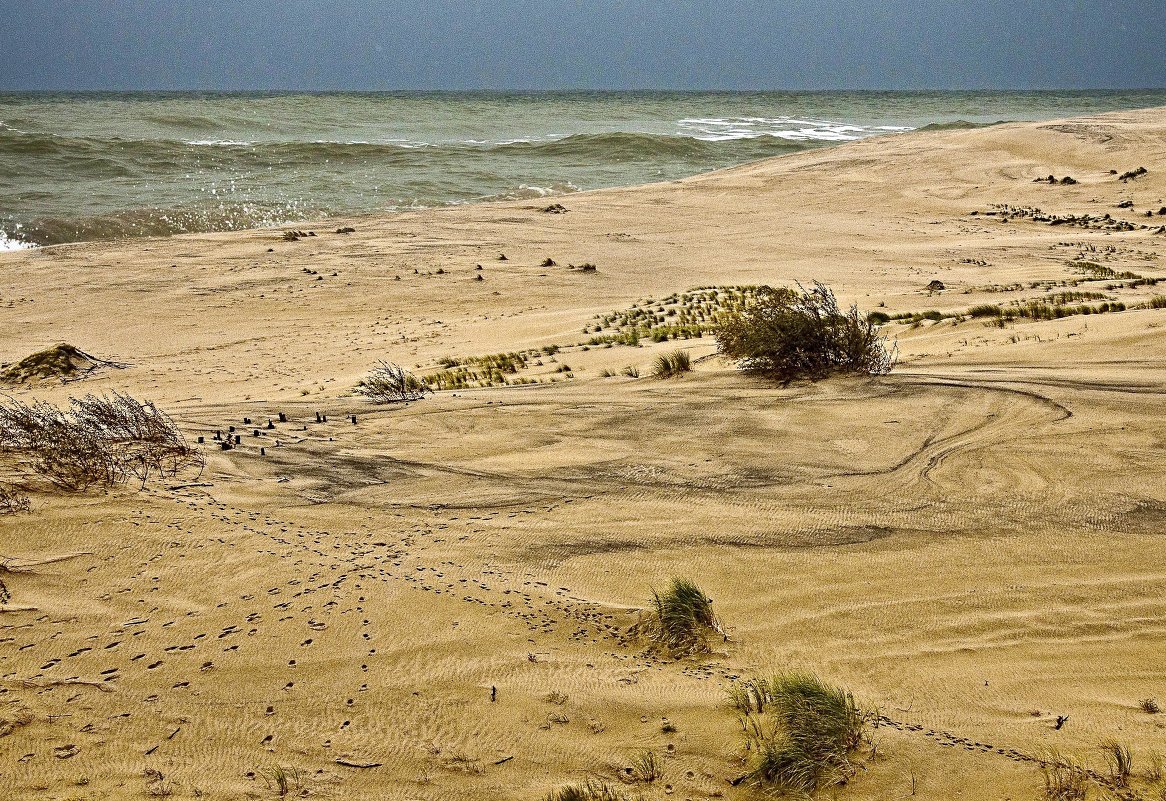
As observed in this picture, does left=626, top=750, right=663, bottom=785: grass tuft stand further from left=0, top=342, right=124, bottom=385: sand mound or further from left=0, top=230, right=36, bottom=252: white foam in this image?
left=0, top=230, right=36, bottom=252: white foam

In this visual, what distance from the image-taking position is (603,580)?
4328 mm

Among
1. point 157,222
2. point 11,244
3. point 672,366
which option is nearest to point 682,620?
point 672,366

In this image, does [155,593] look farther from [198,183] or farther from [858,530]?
[198,183]

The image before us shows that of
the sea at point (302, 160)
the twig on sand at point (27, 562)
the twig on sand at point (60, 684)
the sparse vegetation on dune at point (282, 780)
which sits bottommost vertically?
the sparse vegetation on dune at point (282, 780)

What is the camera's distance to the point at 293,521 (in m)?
4.76

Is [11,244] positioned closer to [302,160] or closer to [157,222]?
[157,222]

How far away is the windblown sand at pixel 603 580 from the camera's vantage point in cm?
317

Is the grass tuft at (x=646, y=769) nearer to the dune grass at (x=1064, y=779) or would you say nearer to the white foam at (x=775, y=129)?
the dune grass at (x=1064, y=779)

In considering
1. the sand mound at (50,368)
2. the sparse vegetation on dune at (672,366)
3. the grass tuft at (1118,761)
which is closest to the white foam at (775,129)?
the sand mound at (50,368)

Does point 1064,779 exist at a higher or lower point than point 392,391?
lower

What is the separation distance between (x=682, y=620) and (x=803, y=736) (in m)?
0.88

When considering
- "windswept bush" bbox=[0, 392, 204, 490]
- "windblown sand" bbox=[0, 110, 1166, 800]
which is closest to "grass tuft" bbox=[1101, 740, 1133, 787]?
"windblown sand" bbox=[0, 110, 1166, 800]

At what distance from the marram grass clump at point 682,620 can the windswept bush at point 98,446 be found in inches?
118

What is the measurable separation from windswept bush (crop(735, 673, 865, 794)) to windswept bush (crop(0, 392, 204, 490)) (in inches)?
144
